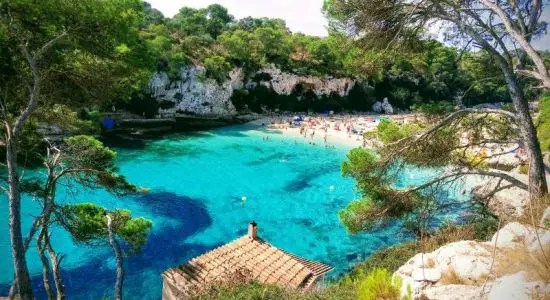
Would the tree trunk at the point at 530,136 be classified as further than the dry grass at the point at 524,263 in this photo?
Yes

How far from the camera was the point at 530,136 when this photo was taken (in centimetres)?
578

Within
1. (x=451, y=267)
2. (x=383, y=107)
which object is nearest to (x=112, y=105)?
(x=451, y=267)

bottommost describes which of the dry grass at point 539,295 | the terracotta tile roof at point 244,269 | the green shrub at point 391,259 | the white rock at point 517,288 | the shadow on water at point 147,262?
the shadow on water at point 147,262

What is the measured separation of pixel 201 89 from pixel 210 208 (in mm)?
30626

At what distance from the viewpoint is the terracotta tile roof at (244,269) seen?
11.4 m

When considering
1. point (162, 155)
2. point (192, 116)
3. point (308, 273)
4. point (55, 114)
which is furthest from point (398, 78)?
point (55, 114)

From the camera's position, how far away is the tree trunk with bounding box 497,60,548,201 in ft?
18.9

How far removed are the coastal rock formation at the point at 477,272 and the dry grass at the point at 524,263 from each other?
1cm

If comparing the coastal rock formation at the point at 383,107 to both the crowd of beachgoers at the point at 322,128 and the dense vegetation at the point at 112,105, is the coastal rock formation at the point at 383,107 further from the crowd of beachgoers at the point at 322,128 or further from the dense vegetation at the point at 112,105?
the dense vegetation at the point at 112,105

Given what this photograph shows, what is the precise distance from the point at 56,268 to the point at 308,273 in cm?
757

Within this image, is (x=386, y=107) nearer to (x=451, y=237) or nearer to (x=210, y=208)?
(x=210, y=208)

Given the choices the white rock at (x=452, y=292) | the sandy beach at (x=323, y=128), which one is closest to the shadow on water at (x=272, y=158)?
the sandy beach at (x=323, y=128)

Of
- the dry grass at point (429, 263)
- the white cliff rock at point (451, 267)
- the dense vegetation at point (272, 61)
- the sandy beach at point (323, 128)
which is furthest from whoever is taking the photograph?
the dense vegetation at point (272, 61)

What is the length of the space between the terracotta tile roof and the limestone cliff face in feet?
127
